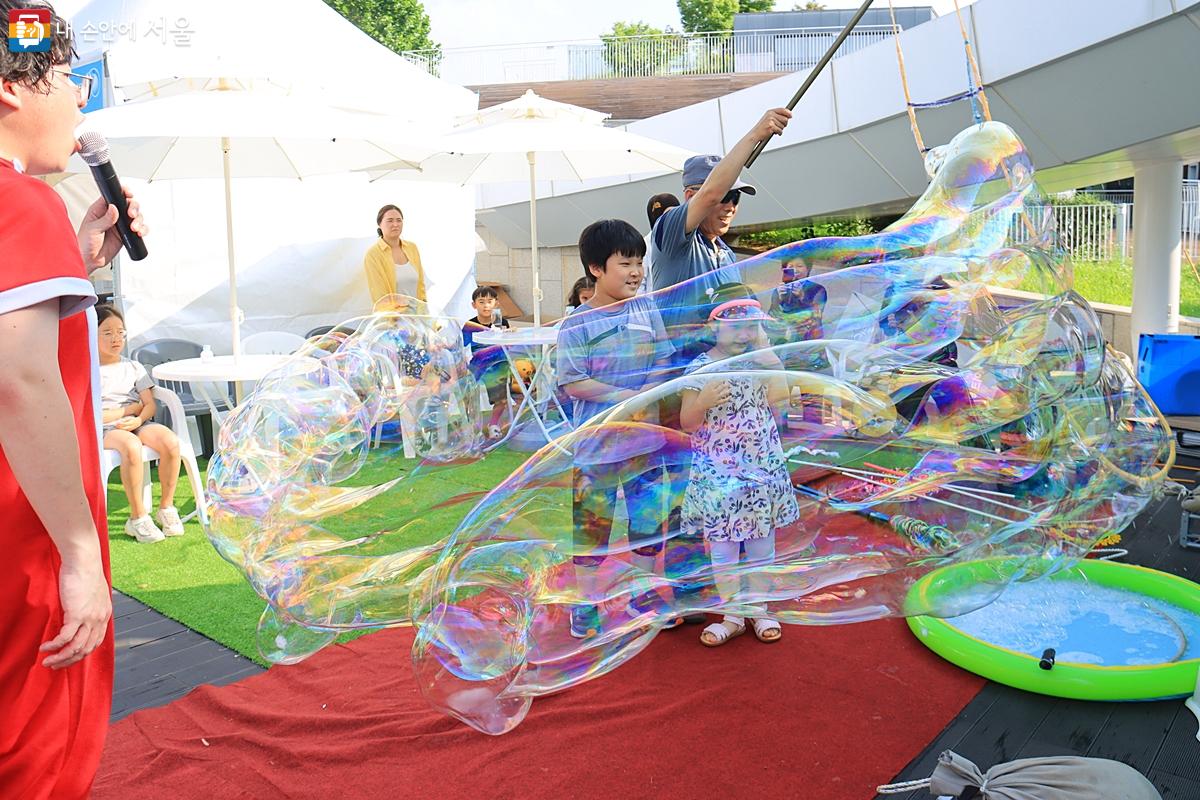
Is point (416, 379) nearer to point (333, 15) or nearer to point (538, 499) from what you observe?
point (538, 499)

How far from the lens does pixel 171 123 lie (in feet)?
17.4

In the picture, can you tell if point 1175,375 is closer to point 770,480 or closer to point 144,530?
point 770,480

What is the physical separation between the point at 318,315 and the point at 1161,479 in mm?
Result: 8006

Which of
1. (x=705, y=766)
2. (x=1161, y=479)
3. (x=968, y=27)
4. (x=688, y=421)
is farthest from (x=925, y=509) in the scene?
(x=968, y=27)

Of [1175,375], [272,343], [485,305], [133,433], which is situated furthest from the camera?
[272,343]

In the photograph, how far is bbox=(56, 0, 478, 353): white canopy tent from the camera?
6.72m

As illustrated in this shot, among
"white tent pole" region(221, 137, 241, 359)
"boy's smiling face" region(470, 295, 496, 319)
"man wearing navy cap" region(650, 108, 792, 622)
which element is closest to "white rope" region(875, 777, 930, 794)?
"man wearing navy cap" region(650, 108, 792, 622)

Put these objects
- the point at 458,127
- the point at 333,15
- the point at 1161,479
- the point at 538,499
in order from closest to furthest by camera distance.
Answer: the point at 538,499
the point at 1161,479
the point at 458,127
the point at 333,15

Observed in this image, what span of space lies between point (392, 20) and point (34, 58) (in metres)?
51.3

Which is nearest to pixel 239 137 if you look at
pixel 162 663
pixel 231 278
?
pixel 231 278

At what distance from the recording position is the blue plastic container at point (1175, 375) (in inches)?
245

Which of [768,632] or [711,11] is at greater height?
[711,11]

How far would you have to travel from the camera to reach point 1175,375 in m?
6.28

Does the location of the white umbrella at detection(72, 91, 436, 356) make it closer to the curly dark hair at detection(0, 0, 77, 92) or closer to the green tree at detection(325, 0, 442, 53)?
the curly dark hair at detection(0, 0, 77, 92)
